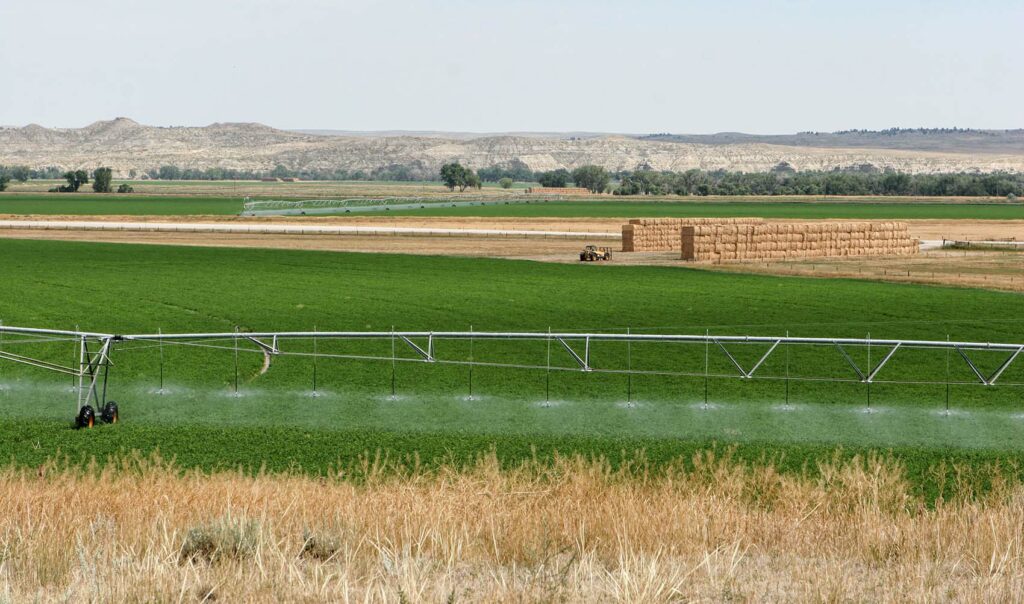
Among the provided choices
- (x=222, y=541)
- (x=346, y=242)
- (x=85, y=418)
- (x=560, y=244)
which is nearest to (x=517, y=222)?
(x=560, y=244)

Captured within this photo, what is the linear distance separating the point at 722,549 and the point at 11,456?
16095 millimetres

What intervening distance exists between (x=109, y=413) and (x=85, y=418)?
0.64 metres

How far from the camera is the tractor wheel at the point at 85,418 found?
1126 inches

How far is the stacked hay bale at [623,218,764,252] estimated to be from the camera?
287 ft

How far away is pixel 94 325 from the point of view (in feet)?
143

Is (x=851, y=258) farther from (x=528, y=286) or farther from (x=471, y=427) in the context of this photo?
(x=471, y=427)

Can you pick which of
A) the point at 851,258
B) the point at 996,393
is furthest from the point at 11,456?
the point at 851,258

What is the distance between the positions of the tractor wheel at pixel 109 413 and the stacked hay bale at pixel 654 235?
60614mm

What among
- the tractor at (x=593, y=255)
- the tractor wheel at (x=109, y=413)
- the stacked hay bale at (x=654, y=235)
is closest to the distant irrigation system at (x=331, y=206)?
the stacked hay bale at (x=654, y=235)

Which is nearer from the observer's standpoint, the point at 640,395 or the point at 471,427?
the point at 471,427

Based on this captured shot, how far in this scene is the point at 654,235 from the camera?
88438 mm

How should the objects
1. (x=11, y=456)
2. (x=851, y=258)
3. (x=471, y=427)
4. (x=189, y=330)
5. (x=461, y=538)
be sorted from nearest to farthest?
(x=461, y=538) → (x=11, y=456) → (x=471, y=427) → (x=189, y=330) → (x=851, y=258)

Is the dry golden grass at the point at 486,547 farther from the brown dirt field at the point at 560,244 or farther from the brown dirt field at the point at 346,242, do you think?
the brown dirt field at the point at 346,242

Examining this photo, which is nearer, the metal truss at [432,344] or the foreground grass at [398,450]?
the foreground grass at [398,450]
